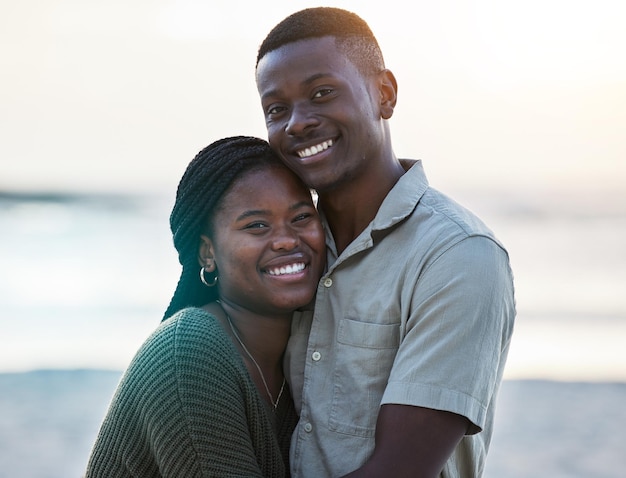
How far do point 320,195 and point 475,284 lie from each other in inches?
27.0

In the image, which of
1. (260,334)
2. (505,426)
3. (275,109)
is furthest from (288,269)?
(505,426)

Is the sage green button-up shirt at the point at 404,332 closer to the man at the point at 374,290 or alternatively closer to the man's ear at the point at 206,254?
the man at the point at 374,290

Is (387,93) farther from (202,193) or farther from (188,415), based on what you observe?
(188,415)

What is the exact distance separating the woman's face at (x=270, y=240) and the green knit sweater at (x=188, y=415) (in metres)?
0.18

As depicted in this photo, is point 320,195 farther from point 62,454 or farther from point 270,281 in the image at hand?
point 62,454

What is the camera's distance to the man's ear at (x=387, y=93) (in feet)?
9.71

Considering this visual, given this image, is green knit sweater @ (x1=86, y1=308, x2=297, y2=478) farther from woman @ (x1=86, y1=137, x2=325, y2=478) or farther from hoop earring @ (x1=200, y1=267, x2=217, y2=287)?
hoop earring @ (x1=200, y1=267, x2=217, y2=287)

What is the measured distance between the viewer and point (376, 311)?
264cm

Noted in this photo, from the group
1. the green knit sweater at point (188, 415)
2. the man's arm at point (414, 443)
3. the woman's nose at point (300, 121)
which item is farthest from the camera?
the woman's nose at point (300, 121)

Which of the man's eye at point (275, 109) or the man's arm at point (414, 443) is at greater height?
the man's eye at point (275, 109)

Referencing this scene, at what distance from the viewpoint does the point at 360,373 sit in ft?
8.69

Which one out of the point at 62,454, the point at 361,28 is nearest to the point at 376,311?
the point at 361,28

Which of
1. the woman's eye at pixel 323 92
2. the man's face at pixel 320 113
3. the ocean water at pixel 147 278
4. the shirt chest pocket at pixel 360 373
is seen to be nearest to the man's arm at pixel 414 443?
the shirt chest pocket at pixel 360 373

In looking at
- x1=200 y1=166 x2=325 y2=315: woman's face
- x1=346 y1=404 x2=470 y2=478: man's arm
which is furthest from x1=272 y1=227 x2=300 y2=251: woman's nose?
x1=346 y1=404 x2=470 y2=478: man's arm
